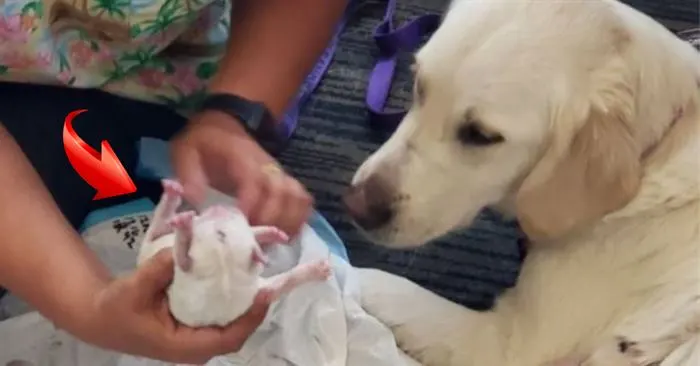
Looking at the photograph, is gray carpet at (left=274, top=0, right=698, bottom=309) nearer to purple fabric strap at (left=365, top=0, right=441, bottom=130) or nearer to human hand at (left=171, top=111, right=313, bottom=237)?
purple fabric strap at (left=365, top=0, right=441, bottom=130)

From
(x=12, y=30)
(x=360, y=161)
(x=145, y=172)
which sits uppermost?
(x=12, y=30)

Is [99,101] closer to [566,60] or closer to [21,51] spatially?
[21,51]

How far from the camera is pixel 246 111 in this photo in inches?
38.4

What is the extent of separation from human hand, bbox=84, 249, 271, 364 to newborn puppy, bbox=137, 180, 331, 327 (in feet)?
0.03

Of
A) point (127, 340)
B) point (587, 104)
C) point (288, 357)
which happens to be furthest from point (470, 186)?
point (127, 340)

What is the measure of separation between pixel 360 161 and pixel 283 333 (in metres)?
0.45

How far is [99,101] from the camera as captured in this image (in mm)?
1108

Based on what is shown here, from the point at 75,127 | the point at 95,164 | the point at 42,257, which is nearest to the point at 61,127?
the point at 75,127

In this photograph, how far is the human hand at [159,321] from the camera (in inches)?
29.7

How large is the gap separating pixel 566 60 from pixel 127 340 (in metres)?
0.46

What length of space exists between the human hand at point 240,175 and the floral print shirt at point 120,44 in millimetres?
172

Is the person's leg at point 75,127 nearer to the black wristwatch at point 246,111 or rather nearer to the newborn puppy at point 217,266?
the black wristwatch at point 246,111

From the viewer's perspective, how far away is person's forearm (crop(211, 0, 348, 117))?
1.02 m

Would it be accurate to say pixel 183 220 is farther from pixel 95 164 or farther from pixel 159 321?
pixel 95 164
